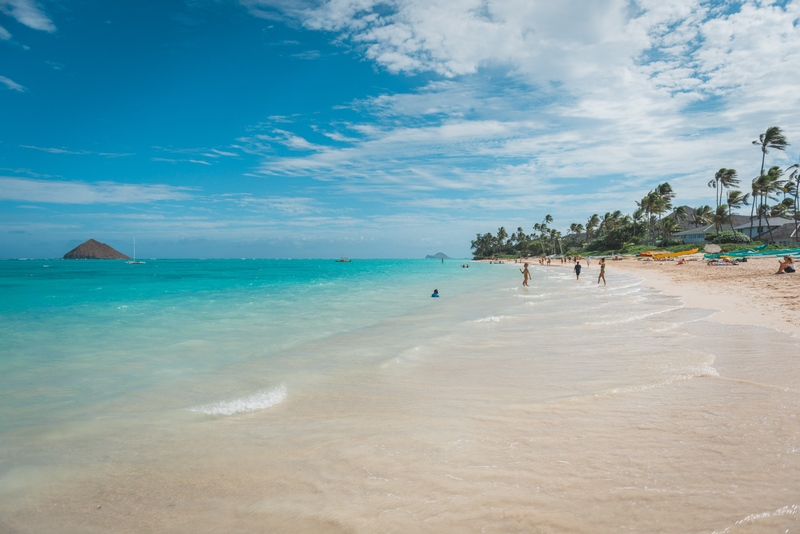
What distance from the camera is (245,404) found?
234 inches

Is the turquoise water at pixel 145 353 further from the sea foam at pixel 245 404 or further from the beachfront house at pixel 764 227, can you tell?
the beachfront house at pixel 764 227

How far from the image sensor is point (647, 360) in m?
7.12

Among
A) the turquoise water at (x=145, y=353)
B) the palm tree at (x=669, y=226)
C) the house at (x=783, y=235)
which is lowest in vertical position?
the turquoise water at (x=145, y=353)

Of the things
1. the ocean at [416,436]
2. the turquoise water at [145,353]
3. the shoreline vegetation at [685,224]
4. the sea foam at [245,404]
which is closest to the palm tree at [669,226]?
the shoreline vegetation at [685,224]

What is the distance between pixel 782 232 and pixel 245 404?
284 feet

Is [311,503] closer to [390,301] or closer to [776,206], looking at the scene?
[390,301]

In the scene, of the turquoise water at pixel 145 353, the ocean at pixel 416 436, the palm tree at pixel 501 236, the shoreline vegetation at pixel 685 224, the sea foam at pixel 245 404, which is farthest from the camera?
the palm tree at pixel 501 236

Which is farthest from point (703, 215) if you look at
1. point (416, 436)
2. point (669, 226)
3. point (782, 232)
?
point (416, 436)

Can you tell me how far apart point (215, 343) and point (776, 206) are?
9422cm

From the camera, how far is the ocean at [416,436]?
3.06 metres

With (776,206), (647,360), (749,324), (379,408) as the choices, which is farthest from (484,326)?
(776,206)

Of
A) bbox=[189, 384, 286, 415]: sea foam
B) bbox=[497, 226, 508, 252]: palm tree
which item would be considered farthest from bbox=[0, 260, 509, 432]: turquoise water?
bbox=[497, 226, 508, 252]: palm tree

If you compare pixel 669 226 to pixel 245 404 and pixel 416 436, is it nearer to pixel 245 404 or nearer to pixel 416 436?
pixel 416 436

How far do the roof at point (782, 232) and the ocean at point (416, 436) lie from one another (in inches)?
2955
